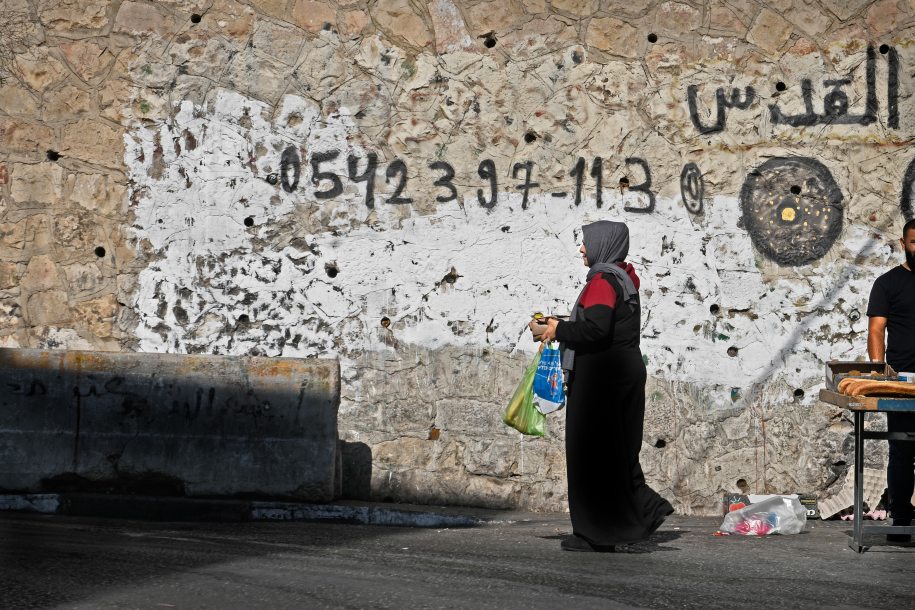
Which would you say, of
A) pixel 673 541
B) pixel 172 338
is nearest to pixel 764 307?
pixel 673 541

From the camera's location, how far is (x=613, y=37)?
7.91 meters

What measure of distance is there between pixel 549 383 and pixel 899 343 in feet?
6.37

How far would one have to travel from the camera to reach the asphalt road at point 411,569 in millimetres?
4859

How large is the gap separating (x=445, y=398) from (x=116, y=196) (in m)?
2.56

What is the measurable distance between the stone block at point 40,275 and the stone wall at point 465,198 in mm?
19

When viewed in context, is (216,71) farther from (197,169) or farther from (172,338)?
(172,338)

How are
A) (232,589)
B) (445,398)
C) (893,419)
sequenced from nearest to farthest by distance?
1. (232,589)
2. (893,419)
3. (445,398)

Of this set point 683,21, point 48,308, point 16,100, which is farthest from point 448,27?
point 48,308

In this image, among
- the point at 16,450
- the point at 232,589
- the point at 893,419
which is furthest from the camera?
the point at 16,450

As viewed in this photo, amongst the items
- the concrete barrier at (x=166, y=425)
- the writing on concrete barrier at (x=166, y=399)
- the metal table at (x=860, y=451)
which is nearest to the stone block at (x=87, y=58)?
the concrete barrier at (x=166, y=425)

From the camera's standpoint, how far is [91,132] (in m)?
8.10

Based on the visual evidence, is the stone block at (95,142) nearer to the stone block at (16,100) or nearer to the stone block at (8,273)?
the stone block at (16,100)

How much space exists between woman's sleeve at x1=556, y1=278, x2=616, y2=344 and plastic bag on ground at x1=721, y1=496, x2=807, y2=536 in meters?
1.59

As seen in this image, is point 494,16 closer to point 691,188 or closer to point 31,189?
point 691,188
